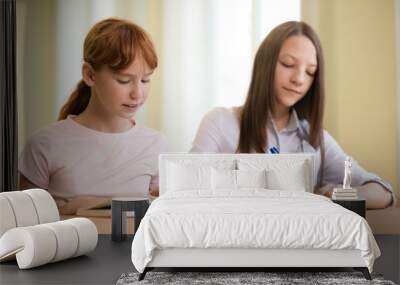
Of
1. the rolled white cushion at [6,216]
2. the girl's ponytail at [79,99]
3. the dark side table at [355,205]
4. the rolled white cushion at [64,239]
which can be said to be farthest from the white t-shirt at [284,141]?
the rolled white cushion at [6,216]

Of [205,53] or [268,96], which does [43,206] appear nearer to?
[205,53]

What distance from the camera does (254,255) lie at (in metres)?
4.72

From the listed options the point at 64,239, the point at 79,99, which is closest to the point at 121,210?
the point at 64,239

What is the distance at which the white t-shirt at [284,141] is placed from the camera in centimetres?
698

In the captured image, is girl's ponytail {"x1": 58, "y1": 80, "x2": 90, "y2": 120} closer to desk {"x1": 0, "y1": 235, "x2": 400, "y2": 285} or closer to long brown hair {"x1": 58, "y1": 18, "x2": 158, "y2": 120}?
long brown hair {"x1": 58, "y1": 18, "x2": 158, "y2": 120}

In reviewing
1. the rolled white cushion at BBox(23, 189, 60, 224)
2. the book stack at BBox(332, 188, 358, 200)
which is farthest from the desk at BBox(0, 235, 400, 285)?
the book stack at BBox(332, 188, 358, 200)

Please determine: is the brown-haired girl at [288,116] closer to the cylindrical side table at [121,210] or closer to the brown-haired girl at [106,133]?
the brown-haired girl at [106,133]

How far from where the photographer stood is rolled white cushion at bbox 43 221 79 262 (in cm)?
517

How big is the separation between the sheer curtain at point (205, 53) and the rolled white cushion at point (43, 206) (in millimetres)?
1753

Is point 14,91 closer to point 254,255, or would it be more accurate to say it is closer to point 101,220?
point 101,220

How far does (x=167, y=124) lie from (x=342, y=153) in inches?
74.3

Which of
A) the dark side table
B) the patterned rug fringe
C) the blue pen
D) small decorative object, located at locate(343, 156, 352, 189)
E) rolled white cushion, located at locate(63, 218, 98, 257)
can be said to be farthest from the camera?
the blue pen

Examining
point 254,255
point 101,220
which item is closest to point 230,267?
point 254,255

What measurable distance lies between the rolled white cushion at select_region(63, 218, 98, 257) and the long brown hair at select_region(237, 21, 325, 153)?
2010 mm
